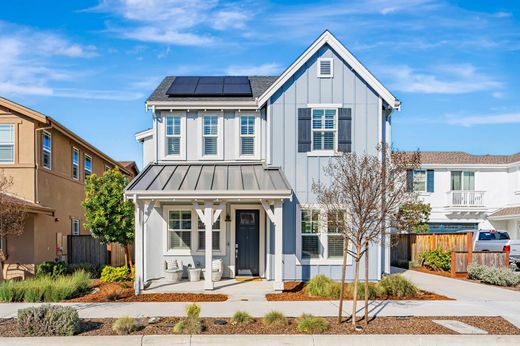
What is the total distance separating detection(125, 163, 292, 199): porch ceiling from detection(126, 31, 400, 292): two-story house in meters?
0.04

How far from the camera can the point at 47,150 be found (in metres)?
19.9

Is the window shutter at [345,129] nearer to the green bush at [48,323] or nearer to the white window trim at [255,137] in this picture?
the white window trim at [255,137]

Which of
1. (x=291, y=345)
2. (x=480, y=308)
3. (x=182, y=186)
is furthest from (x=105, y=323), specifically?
(x=480, y=308)

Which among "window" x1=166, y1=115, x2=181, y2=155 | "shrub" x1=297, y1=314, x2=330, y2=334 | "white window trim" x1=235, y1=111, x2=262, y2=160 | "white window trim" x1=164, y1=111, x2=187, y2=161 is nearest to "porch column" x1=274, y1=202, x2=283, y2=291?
"white window trim" x1=235, y1=111, x2=262, y2=160

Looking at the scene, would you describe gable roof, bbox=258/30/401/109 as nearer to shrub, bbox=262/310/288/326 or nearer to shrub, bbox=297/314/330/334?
shrub, bbox=262/310/288/326

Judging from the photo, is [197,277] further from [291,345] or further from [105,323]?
[291,345]

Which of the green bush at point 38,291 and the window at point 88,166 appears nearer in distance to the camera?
the green bush at point 38,291

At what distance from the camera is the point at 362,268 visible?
52.5ft

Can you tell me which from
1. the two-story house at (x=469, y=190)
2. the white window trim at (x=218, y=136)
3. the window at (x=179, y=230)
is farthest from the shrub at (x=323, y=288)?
the two-story house at (x=469, y=190)

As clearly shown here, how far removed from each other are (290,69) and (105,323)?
10105mm

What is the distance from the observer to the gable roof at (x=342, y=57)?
16.2 metres

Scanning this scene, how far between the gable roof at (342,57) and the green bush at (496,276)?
7.08 meters

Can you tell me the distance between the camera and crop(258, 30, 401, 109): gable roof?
16.2m

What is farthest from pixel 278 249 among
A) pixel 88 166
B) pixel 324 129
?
pixel 88 166
